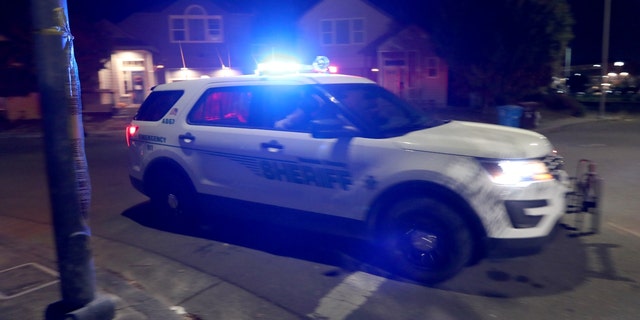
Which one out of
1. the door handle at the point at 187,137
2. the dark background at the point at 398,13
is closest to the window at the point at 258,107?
the door handle at the point at 187,137

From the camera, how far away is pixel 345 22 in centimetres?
3359

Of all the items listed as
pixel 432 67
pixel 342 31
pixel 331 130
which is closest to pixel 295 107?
pixel 331 130

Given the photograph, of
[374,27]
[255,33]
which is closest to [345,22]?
[374,27]

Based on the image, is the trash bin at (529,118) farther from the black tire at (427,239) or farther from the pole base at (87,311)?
the pole base at (87,311)

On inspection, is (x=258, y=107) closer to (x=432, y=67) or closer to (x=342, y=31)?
(x=432, y=67)

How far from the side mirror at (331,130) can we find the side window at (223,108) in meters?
0.99

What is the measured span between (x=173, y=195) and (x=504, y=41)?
1910 centimetres

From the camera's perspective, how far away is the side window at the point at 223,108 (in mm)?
5988

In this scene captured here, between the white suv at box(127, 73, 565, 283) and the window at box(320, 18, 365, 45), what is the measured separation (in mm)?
27706

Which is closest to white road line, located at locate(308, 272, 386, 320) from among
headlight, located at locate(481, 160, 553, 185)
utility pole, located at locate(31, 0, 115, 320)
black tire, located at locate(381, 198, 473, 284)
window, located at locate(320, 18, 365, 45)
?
black tire, located at locate(381, 198, 473, 284)

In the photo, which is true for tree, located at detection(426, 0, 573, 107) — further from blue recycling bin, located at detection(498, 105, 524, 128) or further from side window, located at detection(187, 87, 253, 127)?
side window, located at detection(187, 87, 253, 127)

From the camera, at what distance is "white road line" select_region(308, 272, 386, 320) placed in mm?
4348

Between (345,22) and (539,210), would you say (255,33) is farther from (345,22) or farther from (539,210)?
(539,210)

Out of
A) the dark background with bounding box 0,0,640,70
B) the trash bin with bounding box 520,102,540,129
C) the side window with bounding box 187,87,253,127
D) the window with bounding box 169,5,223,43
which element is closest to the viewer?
the side window with bounding box 187,87,253,127
